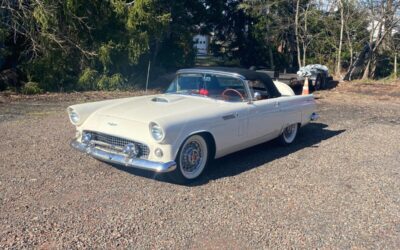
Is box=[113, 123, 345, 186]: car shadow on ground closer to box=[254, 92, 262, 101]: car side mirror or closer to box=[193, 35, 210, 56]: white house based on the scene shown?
box=[254, 92, 262, 101]: car side mirror

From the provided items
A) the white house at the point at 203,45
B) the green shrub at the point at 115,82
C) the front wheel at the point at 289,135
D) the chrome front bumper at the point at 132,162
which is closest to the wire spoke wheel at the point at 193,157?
the chrome front bumper at the point at 132,162

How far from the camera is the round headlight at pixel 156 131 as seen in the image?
459 centimetres

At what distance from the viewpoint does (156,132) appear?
183 inches

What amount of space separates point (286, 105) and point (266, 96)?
1.29 feet

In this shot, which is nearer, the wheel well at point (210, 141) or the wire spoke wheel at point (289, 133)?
the wheel well at point (210, 141)

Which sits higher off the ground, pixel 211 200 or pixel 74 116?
pixel 74 116

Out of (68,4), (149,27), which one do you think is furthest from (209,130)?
(149,27)

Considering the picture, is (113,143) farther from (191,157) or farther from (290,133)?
(290,133)

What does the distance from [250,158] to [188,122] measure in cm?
168

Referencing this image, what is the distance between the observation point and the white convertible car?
15.4 ft

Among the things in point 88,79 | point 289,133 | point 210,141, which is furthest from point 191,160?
point 88,79

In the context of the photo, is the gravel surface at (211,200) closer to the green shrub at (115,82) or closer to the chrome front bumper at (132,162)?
the chrome front bumper at (132,162)

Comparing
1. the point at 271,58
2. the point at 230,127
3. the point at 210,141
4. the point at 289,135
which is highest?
the point at 271,58

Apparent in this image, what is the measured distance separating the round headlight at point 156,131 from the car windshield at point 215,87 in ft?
4.88
